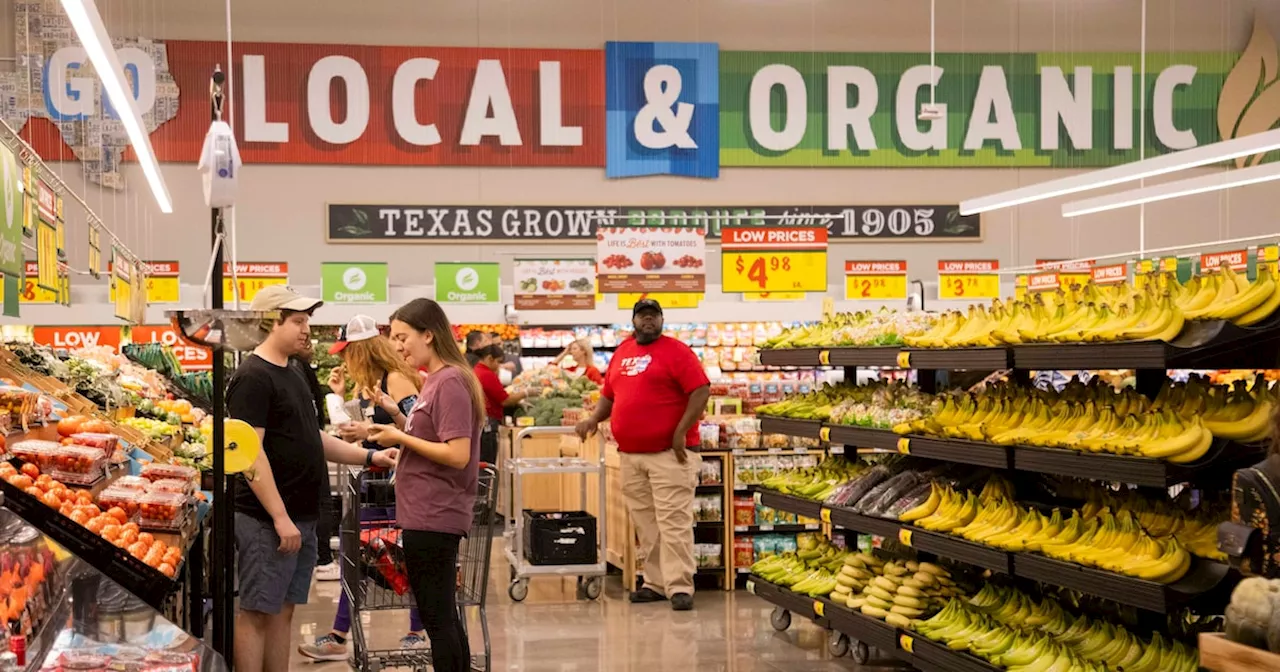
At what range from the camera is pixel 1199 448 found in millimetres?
4367

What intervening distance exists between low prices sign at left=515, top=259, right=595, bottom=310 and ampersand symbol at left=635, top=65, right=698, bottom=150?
382 centimetres

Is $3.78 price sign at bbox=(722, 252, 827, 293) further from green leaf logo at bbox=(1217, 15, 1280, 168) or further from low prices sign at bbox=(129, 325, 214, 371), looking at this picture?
green leaf logo at bbox=(1217, 15, 1280, 168)

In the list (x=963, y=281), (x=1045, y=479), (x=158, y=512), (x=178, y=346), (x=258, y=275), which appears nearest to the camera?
(x=158, y=512)

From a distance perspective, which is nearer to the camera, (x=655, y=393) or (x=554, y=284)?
(x=655, y=393)

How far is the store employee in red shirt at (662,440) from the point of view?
798cm

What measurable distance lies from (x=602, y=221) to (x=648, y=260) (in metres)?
4.10

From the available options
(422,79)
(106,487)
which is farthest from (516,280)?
(106,487)

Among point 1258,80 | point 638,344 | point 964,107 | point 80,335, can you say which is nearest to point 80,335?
point 80,335

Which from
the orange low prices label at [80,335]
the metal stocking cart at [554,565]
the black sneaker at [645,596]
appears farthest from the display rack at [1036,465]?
the orange low prices label at [80,335]

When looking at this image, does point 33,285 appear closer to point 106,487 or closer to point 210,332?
point 106,487

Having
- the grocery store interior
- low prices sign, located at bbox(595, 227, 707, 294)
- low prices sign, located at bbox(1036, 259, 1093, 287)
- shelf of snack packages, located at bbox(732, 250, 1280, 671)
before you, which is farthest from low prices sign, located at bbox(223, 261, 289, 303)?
shelf of snack packages, located at bbox(732, 250, 1280, 671)

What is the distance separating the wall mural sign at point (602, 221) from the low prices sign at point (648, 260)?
121 inches

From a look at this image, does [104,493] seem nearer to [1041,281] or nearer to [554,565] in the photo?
[554,565]

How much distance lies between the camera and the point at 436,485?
4656mm
